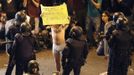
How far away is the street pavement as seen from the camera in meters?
9.58

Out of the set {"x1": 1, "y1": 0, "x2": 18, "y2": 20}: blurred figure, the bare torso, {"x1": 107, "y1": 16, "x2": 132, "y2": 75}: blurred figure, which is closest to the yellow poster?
the bare torso

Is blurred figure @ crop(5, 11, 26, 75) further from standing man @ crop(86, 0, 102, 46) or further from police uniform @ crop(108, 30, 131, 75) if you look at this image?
standing man @ crop(86, 0, 102, 46)

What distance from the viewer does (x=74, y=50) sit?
24.8 ft

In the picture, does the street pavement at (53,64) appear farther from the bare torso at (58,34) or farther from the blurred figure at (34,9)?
the bare torso at (58,34)

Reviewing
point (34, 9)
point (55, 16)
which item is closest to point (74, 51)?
point (55, 16)

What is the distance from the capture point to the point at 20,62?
7.62 m

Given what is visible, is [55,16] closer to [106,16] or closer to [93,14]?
[106,16]

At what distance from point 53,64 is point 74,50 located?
8.71 feet

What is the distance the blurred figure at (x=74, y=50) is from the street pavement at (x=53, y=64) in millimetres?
1826

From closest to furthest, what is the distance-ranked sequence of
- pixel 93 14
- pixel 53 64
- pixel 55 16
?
pixel 55 16
pixel 53 64
pixel 93 14

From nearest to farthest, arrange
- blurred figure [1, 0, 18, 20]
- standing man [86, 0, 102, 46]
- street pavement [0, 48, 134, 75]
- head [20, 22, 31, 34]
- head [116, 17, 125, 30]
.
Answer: head [20, 22, 31, 34], head [116, 17, 125, 30], street pavement [0, 48, 134, 75], standing man [86, 0, 102, 46], blurred figure [1, 0, 18, 20]

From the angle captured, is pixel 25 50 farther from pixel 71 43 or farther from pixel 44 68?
pixel 44 68

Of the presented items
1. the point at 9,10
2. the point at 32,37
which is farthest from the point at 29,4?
the point at 32,37

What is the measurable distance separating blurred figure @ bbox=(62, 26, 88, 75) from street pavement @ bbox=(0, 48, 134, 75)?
5.99 ft
